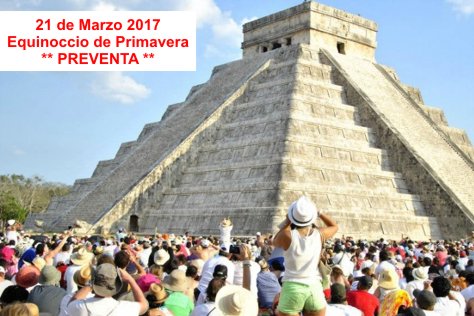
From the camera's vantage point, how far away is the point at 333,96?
3209 centimetres

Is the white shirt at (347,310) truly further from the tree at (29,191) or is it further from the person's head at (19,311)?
the tree at (29,191)

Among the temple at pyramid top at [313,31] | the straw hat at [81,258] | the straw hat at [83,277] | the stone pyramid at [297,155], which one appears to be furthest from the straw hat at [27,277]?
the temple at pyramid top at [313,31]

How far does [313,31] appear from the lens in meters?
35.5

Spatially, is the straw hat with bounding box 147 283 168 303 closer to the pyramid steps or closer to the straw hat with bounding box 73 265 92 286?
the straw hat with bounding box 73 265 92 286

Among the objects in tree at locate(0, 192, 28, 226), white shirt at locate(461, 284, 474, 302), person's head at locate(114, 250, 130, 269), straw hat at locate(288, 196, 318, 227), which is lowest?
tree at locate(0, 192, 28, 226)

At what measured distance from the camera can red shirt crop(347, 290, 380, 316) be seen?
716 centimetres

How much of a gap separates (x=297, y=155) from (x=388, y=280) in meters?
19.4

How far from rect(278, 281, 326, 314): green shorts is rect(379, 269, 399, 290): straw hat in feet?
6.00

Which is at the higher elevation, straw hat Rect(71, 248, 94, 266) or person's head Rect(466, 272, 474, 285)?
straw hat Rect(71, 248, 94, 266)

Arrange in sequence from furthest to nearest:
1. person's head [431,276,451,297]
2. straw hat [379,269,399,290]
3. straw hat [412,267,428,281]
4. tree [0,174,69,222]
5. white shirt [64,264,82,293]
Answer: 1. tree [0,174,69,222]
2. straw hat [412,267,428,281]
3. white shirt [64,264,82,293]
4. straw hat [379,269,399,290]
5. person's head [431,276,451,297]

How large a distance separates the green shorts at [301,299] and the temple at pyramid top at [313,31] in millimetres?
30522

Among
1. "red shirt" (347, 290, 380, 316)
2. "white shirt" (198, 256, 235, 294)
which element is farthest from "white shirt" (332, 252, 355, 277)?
"red shirt" (347, 290, 380, 316)

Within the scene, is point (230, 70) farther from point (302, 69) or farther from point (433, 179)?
point (433, 179)

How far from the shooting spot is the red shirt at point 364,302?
7156 millimetres
